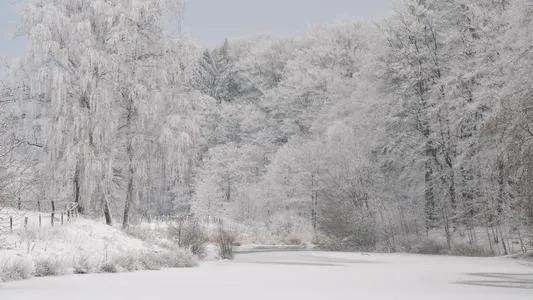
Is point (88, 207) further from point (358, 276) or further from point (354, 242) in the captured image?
point (354, 242)

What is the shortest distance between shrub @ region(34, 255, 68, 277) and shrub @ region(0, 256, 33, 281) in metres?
0.32

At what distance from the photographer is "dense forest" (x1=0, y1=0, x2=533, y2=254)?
1739cm

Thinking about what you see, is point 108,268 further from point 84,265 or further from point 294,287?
point 294,287

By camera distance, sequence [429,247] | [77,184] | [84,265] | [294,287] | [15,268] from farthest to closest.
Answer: [429,247] < [77,184] < [84,265] < [15,268] < [294,287]

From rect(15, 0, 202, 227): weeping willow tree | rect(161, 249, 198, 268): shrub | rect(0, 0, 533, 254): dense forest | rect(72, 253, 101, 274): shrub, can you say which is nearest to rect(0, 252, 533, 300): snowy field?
Answer: rect(72, 253, 101, 274): shrub

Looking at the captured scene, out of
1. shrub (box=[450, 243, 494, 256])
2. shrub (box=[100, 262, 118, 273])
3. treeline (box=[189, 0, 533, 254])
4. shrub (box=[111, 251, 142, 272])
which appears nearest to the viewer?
shrub (box=[100, 262, 118, 273])

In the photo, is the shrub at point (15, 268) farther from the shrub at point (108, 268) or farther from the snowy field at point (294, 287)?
the shrub at point (108, 268)

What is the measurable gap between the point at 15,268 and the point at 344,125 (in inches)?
1045

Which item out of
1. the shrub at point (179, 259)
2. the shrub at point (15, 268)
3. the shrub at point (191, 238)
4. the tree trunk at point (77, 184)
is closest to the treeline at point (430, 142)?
the shrub at point (191, 238)

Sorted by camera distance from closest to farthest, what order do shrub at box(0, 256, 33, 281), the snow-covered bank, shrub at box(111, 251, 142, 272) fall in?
shrub at box(0, 256, 33, 281), the snow-covered bank, shrub at box(111, 251, 142, 272)

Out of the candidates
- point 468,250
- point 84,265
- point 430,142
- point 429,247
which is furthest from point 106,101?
point 430,142

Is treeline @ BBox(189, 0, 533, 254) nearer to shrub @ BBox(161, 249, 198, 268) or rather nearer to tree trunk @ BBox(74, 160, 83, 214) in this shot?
tree trunk @ BBox(74, 160, 83, 214)

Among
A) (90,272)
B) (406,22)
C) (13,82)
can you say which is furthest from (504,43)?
(13,82)

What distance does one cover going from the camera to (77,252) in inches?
530
